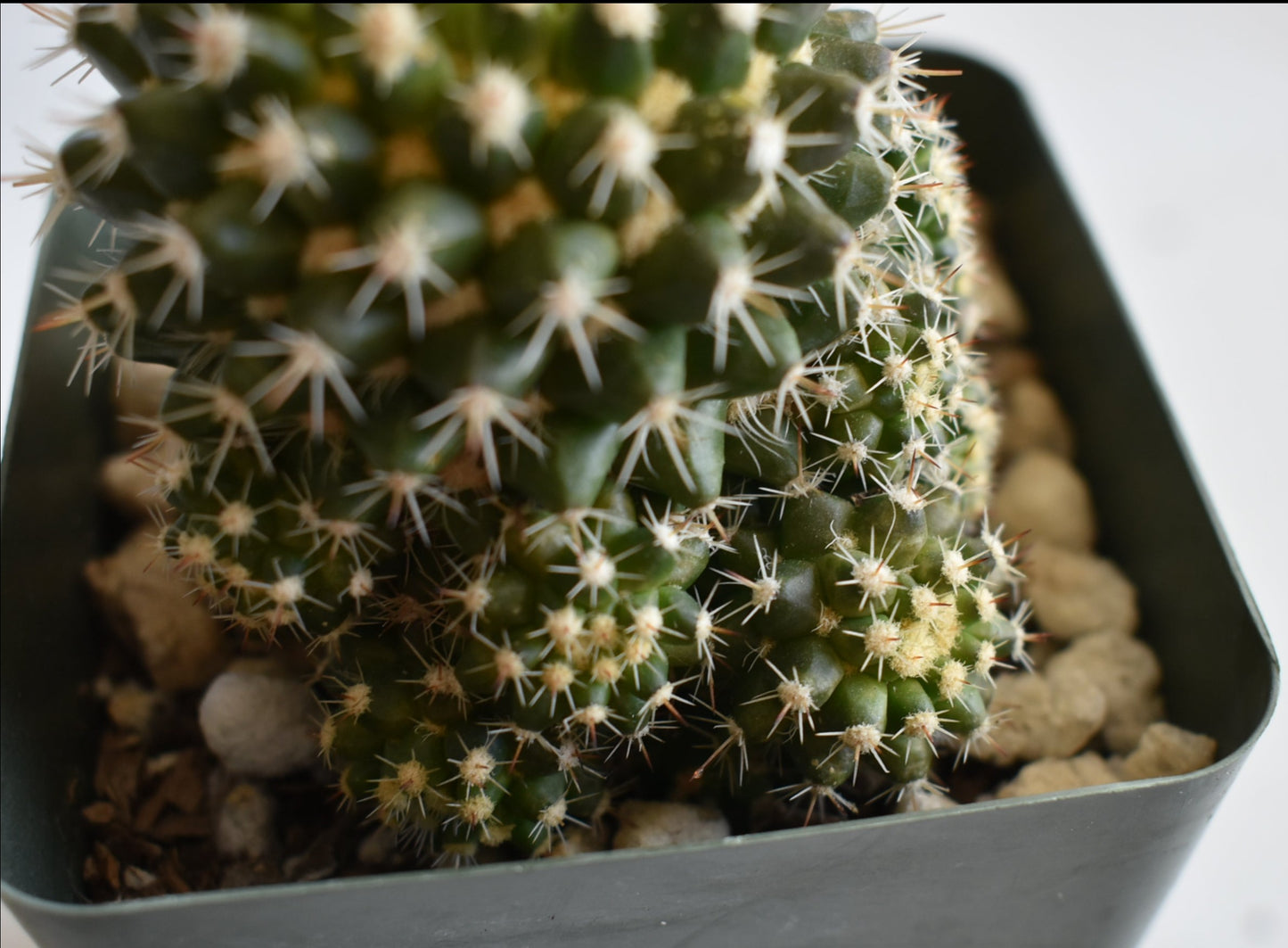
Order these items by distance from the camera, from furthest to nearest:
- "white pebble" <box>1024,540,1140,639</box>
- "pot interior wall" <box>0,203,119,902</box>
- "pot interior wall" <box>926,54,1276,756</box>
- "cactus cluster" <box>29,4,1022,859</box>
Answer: "white pebble" <box>1024,540,1140,639</box> → "pot interior wall" <box>926,54,1276,756</box> → "pot interior wall" <box>0,203,119,902</box> → "cactus cluster" <box>29,4,1022,859</box>

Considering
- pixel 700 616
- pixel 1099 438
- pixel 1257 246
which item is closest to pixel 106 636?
pixel 700 616

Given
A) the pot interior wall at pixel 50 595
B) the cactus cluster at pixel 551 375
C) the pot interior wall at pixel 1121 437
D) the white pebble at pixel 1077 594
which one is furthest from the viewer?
the white pebble at pixel 1077 594

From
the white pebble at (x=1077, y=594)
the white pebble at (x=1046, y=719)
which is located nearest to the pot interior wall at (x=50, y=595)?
the white pebble at (x=1046, y=719)

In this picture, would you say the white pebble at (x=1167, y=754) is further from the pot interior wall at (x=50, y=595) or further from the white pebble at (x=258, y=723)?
the pot interior wall at (x=50, y=595)

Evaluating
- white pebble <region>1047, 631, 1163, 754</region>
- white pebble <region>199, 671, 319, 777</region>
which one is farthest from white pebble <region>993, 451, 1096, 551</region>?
white pebble <region>199, 671, 319, 777</region>

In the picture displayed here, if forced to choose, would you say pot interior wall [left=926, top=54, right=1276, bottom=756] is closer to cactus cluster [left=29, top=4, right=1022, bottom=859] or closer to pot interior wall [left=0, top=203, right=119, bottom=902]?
cactus cluster [left=29, top=4, right=1022, bottom=859]

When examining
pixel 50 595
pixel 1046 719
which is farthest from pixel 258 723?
pixel 1046 719

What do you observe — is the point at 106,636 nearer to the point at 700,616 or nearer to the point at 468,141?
the point at 700,616

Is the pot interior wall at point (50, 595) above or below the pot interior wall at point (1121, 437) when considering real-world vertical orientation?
below

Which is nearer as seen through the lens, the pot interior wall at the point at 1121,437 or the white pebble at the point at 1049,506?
the pot interior wall at the point at 1121,437
